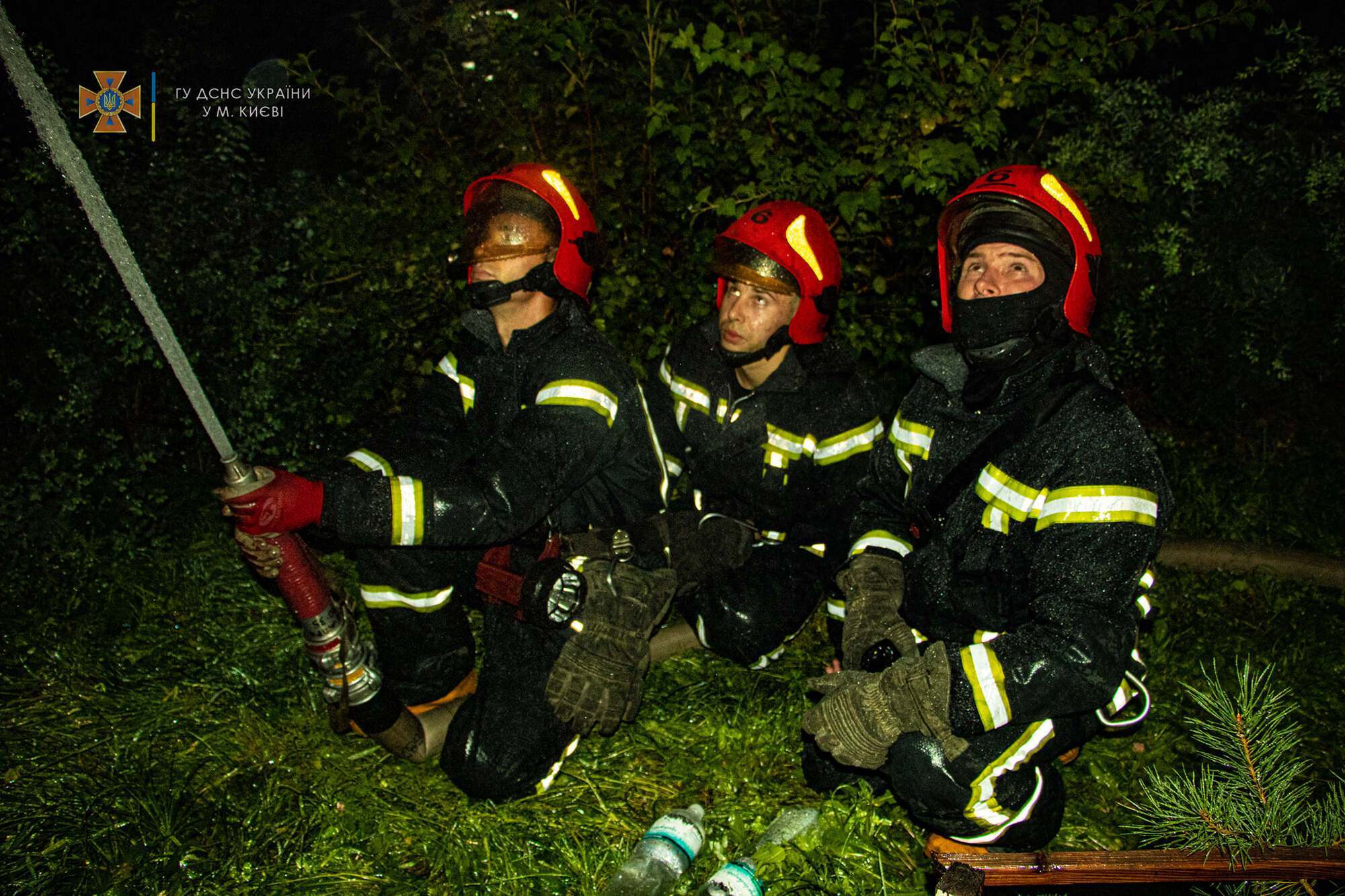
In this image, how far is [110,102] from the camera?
4.59 metres

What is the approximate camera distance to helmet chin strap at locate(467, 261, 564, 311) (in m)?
3.46

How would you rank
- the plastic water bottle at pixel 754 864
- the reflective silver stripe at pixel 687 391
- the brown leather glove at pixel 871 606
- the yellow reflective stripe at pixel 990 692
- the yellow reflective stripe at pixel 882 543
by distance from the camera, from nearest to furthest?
1. the yellow reflective stripe at pixel 990 692
2. the plastic water bottle at pixel 754 864
3. the brown leather glove at pixel 871 606
4. the yellow reflective stripe at pixel 882 543
5. the reflective silver stripe at pixel 687 391

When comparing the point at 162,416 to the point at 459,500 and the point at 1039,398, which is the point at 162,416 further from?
the point at 1039,398

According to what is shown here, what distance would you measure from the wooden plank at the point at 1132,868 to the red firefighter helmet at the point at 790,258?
9.16 feet

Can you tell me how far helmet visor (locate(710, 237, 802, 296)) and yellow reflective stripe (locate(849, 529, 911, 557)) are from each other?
1.26 metres

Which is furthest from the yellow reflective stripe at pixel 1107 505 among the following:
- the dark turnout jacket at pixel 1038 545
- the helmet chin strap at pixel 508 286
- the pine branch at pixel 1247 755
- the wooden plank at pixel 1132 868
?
the helmet chin strap at pixel 508 286

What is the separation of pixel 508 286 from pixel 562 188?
56 centimetres

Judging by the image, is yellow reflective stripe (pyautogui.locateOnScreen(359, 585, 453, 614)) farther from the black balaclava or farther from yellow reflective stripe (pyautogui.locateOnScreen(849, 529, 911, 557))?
the black balaclava

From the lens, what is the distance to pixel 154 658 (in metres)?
3.84

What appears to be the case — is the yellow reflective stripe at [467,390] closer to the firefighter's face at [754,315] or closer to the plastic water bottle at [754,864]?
the firefighter's face at [754,315]

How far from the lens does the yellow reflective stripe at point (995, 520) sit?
2762 millimetres

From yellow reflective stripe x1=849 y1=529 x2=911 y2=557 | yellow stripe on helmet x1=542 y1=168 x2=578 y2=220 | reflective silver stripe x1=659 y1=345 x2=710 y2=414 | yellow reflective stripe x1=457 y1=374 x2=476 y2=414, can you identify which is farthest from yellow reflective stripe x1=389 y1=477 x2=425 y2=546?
yellow reflective stripe x1=849 y1=529 x2=911 y2=557

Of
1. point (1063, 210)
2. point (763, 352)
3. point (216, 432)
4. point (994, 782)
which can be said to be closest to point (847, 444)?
point (763, 352)

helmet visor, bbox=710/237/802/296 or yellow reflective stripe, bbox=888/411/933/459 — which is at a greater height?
helmet visor, bbox=710/237/802/296
